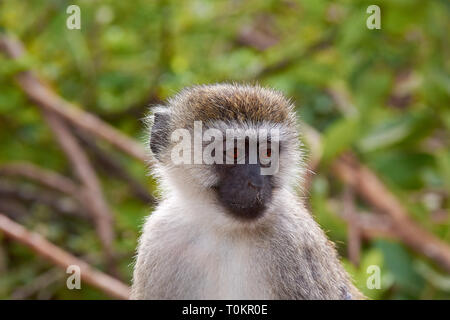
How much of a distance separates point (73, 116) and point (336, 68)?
1761 mm

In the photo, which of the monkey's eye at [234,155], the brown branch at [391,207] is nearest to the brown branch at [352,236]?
the brown branch at [391,207]

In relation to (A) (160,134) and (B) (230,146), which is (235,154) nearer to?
(B) (230,146)

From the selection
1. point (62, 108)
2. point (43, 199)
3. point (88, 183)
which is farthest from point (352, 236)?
point (43, 199)

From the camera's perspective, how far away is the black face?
2.09 meters

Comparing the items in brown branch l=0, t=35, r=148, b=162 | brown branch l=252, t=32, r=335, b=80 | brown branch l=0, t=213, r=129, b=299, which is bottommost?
brown branch l=0, t=213, r=129, b=299

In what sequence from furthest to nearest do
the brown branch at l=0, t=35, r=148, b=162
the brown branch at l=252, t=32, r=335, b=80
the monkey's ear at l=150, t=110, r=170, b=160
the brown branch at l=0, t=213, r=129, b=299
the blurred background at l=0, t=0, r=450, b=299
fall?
the brown branch at l=252, t=32, r=335, b=80, the brown branch at l=0, t=35, r=148, b=162, the blurred background at l=0, t=0, r=450, b=299, the brown branch at l=0, t=213, r=129, b=299, the monkey's ear at l=150, t=110, r=170, b=160

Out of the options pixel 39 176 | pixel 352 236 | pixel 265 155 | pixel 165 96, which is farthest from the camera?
pixel 39 176

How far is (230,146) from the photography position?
6.99ft

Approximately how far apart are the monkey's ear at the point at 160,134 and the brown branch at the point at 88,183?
1.47 metres

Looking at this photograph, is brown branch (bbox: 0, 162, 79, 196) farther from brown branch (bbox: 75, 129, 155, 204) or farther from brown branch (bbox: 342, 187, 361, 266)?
brown branch (bbox: 342, 187, 361, 266)

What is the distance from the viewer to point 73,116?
4168mm

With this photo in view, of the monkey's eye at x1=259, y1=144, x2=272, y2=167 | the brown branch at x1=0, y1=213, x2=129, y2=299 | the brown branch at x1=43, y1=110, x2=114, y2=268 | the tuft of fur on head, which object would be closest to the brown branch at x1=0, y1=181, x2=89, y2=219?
the brown branch at x1=43, y1=110, x2=114, y2=268

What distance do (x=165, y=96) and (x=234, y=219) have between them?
1532mm

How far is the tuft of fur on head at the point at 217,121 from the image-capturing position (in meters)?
2.22
